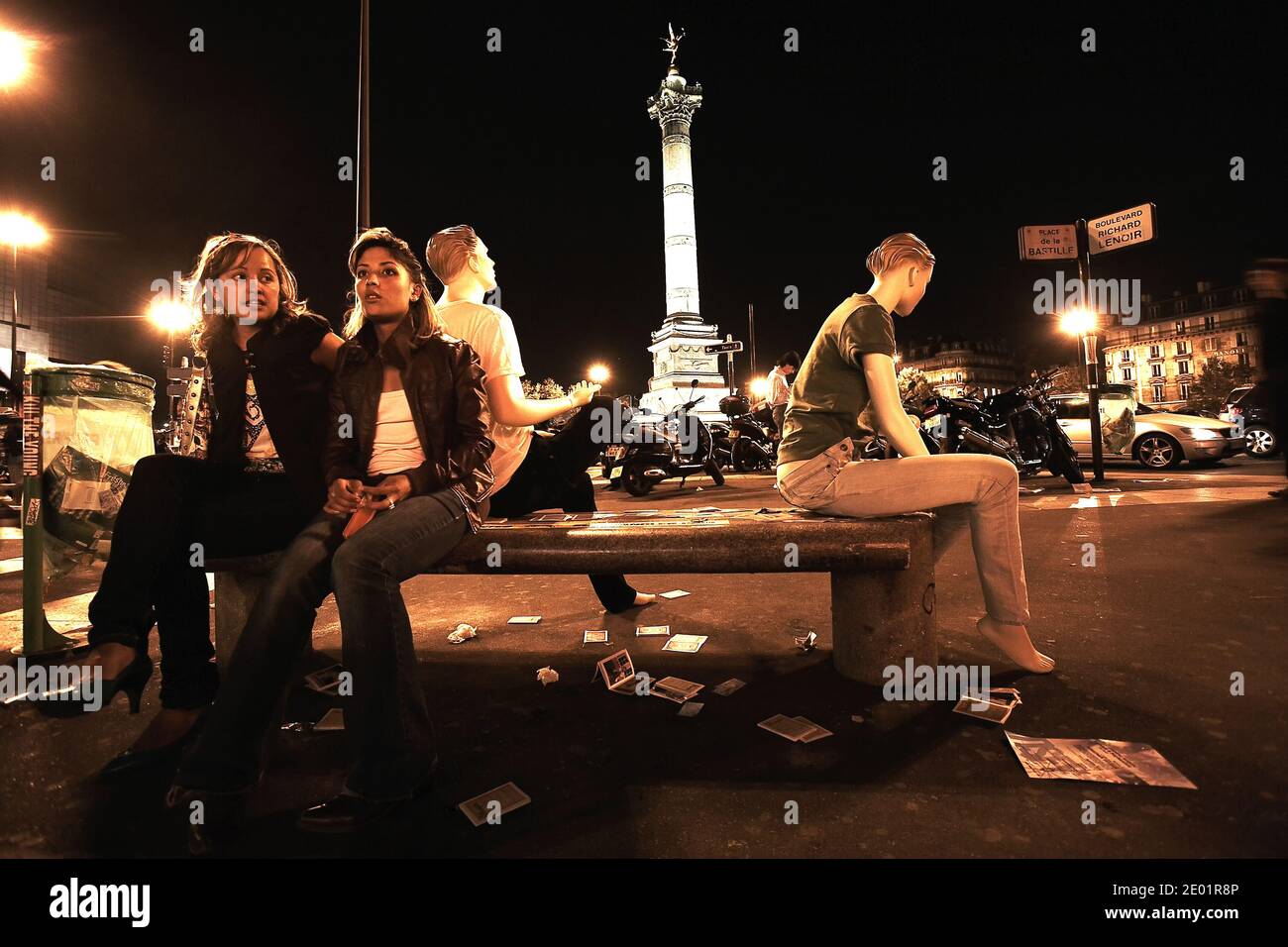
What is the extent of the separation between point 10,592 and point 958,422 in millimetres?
10303

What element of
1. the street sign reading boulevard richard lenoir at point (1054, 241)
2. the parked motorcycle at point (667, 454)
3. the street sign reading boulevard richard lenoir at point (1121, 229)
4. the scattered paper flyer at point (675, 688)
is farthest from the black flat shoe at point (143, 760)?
the street sign reading boulevard richard lenoir at point (1121, 229)

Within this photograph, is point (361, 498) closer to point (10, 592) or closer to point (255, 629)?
point (255, 629)

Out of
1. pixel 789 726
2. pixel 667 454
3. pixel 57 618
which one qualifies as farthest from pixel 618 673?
pixel 667 454

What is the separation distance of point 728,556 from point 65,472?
337 cm

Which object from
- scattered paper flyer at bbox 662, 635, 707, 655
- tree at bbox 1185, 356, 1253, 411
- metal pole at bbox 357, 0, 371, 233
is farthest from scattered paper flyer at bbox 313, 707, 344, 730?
tree at bbox 1185, 356, 1253, 411

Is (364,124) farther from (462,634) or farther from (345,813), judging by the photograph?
(345,813)

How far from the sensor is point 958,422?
9.12 metres

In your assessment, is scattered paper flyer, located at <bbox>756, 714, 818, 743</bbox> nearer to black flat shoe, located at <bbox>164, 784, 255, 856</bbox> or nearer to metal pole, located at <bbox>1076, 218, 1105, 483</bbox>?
black flat shoe, located at <bbox>164, 784, 255, 856</bbox>

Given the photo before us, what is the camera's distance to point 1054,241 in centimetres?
1095

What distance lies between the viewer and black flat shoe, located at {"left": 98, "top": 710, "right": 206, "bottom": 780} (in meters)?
2.01

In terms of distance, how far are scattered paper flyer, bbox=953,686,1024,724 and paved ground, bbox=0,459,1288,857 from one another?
4 cm

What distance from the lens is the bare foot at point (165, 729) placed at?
6.95 feet

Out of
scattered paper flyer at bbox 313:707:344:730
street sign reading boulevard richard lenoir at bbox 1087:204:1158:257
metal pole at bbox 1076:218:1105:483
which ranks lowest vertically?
scattered paper flyer at bbox 313:707:344:730

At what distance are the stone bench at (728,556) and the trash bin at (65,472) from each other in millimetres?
1375
